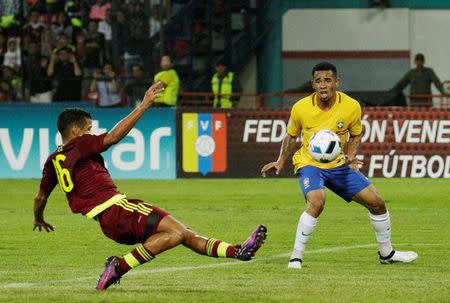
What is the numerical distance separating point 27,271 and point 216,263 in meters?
1.82

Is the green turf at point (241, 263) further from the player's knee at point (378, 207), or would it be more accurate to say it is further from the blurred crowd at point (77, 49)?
the blurred crowd at point (77, 49)

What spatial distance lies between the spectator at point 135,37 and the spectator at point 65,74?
42.6 inches

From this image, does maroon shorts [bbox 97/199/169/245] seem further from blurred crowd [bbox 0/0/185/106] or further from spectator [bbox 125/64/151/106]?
spectator [bbox 125/64/151/106]

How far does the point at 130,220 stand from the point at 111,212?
158 millimetres

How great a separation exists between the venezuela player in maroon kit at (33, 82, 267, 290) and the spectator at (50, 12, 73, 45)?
771 inches

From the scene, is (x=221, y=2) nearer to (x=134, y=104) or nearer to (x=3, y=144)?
(x=134, y=104)

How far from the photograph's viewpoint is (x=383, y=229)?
12.7 m

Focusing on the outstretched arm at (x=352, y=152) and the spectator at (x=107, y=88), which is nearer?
the outstretched arm at (x=352, y=152)

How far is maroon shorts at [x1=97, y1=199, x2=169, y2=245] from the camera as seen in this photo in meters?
10.3

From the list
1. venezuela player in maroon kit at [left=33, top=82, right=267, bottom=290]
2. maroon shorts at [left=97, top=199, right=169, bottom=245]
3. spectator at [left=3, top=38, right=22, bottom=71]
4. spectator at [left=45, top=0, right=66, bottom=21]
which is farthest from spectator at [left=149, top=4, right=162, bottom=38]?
maroon shorts at [left=97, top=199, right=169, bottom=245]

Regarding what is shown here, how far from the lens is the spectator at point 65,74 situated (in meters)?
28.2

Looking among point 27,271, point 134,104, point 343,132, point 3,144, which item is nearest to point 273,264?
point 343,132

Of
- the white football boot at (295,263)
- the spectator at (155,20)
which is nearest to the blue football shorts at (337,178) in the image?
the white football boot at (295,263)

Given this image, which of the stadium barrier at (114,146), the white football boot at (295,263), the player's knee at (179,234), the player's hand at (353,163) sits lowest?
the stadium barrier at (114,146)
